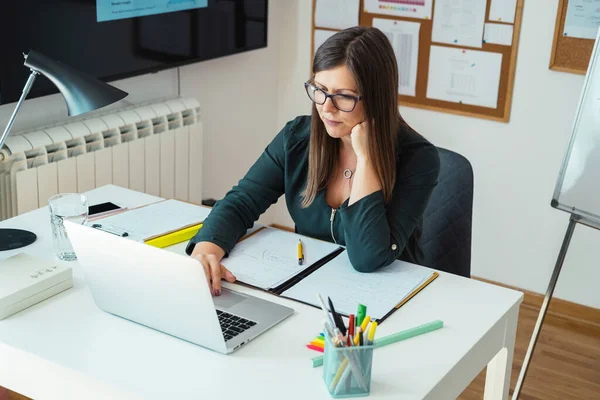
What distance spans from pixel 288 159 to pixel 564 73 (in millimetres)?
1480

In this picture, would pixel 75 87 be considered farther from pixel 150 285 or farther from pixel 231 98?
pixel 231 98

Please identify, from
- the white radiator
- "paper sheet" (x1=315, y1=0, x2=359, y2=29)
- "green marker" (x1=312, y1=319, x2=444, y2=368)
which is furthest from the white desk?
"paper sheet" (x1=315, y1=0, x2=359, y2=29)

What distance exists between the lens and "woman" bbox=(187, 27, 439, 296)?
5.98ft

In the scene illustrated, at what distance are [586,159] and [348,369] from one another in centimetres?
131

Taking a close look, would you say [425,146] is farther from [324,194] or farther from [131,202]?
[131,202]

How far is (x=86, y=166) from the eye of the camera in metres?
2.71

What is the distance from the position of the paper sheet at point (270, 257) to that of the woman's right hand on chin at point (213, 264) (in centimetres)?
3

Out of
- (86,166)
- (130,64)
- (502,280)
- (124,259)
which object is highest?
(130,64)

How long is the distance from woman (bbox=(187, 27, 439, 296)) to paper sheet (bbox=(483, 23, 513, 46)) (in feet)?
4.35

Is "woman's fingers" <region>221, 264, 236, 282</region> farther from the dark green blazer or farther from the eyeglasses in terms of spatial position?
the eyeglasses

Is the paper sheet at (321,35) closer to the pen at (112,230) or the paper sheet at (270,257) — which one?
the paper sheet at (270,257)

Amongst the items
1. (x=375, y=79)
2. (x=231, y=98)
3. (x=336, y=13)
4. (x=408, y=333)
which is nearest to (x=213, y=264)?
(x=408, y=333)

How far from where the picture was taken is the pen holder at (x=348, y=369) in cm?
128

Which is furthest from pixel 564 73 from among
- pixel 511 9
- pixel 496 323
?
pixel 496 323
